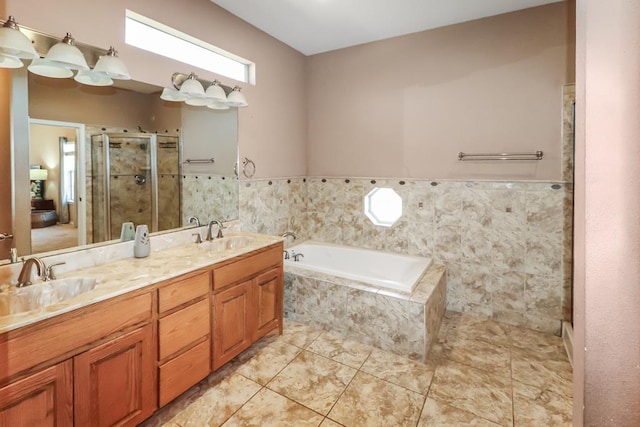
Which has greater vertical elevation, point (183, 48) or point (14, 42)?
point (183, 48)

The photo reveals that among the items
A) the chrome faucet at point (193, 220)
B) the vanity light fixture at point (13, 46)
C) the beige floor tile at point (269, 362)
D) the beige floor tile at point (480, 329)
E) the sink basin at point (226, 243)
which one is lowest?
the beige floor tile at point (269, 362)

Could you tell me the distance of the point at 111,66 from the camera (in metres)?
1.88

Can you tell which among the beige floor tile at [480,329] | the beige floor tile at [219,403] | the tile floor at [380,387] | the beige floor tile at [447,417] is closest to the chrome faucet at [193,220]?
the tile floor at [380,387]

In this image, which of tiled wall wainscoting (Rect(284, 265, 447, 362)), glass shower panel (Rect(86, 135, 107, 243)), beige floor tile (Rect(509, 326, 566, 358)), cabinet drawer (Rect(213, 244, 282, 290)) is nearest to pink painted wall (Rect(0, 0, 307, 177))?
glass shower panel (Rect(86, 135, 107, 243))

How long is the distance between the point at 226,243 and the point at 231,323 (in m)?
0.72

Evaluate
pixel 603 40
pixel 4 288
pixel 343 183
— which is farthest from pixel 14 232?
pixel 343 183

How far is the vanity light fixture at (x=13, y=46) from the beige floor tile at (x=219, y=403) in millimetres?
2031

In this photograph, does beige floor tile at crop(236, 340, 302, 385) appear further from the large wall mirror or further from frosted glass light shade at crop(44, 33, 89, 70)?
frosted glass light shade at crop(44, 33, 89, 70)

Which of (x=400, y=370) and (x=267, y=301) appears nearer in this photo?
(x=400, y=370)

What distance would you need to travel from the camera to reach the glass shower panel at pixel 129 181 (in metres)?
2.09

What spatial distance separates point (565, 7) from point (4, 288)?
4.13 m

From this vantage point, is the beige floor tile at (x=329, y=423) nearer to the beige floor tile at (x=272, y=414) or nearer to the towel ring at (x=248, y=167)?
the beige floor tile at (x=272, y=414)

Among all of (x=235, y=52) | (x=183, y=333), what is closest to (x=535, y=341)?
(x=183, y=333)

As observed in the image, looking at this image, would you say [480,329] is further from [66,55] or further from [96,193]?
[66,55]
